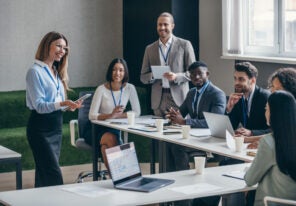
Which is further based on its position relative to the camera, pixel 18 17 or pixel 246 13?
pixel 18 17

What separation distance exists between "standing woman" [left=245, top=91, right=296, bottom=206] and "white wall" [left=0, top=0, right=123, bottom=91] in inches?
236

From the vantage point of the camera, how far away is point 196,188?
435cm

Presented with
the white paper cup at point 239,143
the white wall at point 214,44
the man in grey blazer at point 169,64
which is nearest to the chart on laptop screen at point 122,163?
the white paper cup at point 239,143

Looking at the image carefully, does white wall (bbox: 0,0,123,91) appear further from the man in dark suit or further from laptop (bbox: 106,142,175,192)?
laptop (bbox: 106,142,175,192)

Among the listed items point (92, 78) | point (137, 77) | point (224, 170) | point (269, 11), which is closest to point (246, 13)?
point (269, 11)

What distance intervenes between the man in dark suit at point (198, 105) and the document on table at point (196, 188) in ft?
6.90

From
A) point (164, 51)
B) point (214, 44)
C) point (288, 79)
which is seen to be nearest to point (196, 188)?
point (288, 79)

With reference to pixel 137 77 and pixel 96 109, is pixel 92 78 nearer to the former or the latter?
pixel 137 77

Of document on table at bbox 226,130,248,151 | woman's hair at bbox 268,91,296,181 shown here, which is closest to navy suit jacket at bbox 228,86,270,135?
document on table at bbox 226,130,248,151

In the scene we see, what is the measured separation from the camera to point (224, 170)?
4.86 metres

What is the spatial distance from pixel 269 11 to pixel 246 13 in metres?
0.34

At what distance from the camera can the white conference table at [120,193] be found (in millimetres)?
4035

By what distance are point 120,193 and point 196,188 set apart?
1.50ft

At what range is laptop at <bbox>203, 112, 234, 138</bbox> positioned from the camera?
582 centimetres
